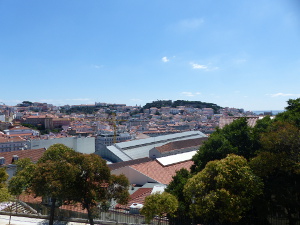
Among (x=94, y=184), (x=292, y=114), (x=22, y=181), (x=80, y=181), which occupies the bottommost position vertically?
(x=22, y=181)

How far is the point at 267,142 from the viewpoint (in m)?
9.27

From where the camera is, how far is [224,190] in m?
7.64

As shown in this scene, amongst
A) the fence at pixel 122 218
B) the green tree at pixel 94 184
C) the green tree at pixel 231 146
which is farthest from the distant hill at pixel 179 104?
the green tree at pixel 94 184

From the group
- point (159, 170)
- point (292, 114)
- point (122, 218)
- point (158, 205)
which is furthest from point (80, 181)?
point (159, 170)

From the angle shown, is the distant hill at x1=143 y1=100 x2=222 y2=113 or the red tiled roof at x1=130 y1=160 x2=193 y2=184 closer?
the red tiled roof at x1=130 y1=160 x2=193 y2=184

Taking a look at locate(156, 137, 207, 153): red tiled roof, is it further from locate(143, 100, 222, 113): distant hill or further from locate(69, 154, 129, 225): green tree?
locate(143, 100, 222, 113): distant hill

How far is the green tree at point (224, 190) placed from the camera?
7707mm

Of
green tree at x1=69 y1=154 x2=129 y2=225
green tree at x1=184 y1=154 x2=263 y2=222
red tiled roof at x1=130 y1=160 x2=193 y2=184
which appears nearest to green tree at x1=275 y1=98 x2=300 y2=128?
green tree at x1=184 y1=154 x2=263 y2=222

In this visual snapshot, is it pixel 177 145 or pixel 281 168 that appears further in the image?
pixel 177 145

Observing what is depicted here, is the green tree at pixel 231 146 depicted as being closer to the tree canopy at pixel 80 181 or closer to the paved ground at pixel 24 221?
the tree canopy at pixel 80 181

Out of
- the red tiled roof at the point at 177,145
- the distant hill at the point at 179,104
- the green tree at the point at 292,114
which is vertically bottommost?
the red tiled roof at the point at 177,145

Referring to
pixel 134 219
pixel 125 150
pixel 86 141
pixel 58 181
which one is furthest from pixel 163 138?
pixel 58 181

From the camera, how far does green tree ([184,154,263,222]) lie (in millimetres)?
7707

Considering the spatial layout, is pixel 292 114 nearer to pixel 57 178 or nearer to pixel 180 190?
pixel 180 190
